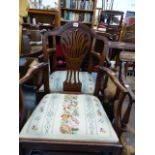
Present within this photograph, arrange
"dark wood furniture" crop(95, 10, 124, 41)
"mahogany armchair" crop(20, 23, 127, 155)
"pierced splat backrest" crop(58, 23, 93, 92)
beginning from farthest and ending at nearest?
"dark wood furniture" crop(95, 10, 124, 41), "pierced splat backrest" crop(58, 23, 93, 92), "mahogany armchair" crop(20, 23, 127, 155)

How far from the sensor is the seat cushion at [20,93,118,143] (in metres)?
0.94

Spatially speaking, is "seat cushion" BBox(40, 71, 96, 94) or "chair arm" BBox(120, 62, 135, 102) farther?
"seat cushion" BBox(40, 71, 96, 94)

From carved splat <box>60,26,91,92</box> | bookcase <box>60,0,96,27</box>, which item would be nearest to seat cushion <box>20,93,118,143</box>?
carved splat <box>60,26,91,92</box>

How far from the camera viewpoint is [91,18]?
174 inches

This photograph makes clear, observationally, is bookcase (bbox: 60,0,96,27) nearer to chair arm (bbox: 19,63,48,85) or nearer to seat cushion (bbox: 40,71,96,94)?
seat cushion (bbox: 40,71,96,94)

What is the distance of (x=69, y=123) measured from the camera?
1002 millimetres

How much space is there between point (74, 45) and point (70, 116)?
1.75 feet

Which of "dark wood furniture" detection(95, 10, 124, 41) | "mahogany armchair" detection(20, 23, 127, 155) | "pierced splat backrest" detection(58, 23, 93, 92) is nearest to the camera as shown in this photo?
"mahogany armchair" detection(20, 23, 127, 155)

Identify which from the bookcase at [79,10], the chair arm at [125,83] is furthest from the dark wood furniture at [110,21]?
the chair arm at [125,83]

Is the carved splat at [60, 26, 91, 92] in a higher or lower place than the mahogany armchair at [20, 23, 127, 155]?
higher

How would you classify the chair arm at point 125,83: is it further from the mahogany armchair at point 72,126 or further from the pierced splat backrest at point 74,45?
the pierced splat backrest at point 74,45

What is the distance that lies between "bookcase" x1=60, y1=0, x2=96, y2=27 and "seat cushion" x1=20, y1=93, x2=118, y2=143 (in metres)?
3.46
